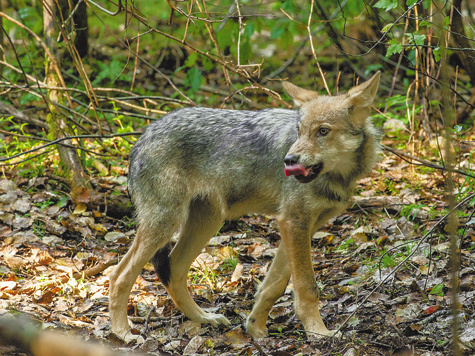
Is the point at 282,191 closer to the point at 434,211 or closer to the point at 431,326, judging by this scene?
the point at 431,326

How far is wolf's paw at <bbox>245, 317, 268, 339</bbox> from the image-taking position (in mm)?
4605

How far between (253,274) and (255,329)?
46.5 inches

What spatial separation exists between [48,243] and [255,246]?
246cm

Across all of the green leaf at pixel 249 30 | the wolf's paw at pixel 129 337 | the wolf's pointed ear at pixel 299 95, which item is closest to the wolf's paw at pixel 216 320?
the wolf's paw at pixel 129 337

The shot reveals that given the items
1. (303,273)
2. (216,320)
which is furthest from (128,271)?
(303,273)

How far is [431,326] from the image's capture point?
4055 millimetres

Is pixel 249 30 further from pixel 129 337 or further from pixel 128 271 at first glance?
pixel 129 337

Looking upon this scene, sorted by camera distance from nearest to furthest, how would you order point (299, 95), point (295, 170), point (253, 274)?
point (295, 170)
point (299, 95)
point (253, 274)

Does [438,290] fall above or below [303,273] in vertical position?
below

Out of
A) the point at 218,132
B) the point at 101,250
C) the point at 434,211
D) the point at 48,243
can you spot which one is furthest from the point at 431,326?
the point at 48,243

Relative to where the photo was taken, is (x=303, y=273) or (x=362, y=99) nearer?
(x=362, y=99)

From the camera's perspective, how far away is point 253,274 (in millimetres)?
5793

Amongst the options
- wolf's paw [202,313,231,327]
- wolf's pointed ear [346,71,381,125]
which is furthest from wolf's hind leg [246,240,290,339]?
wolf's pointed ear [346,71,381,125]

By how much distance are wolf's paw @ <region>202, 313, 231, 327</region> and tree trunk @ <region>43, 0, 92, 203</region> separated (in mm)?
2632
